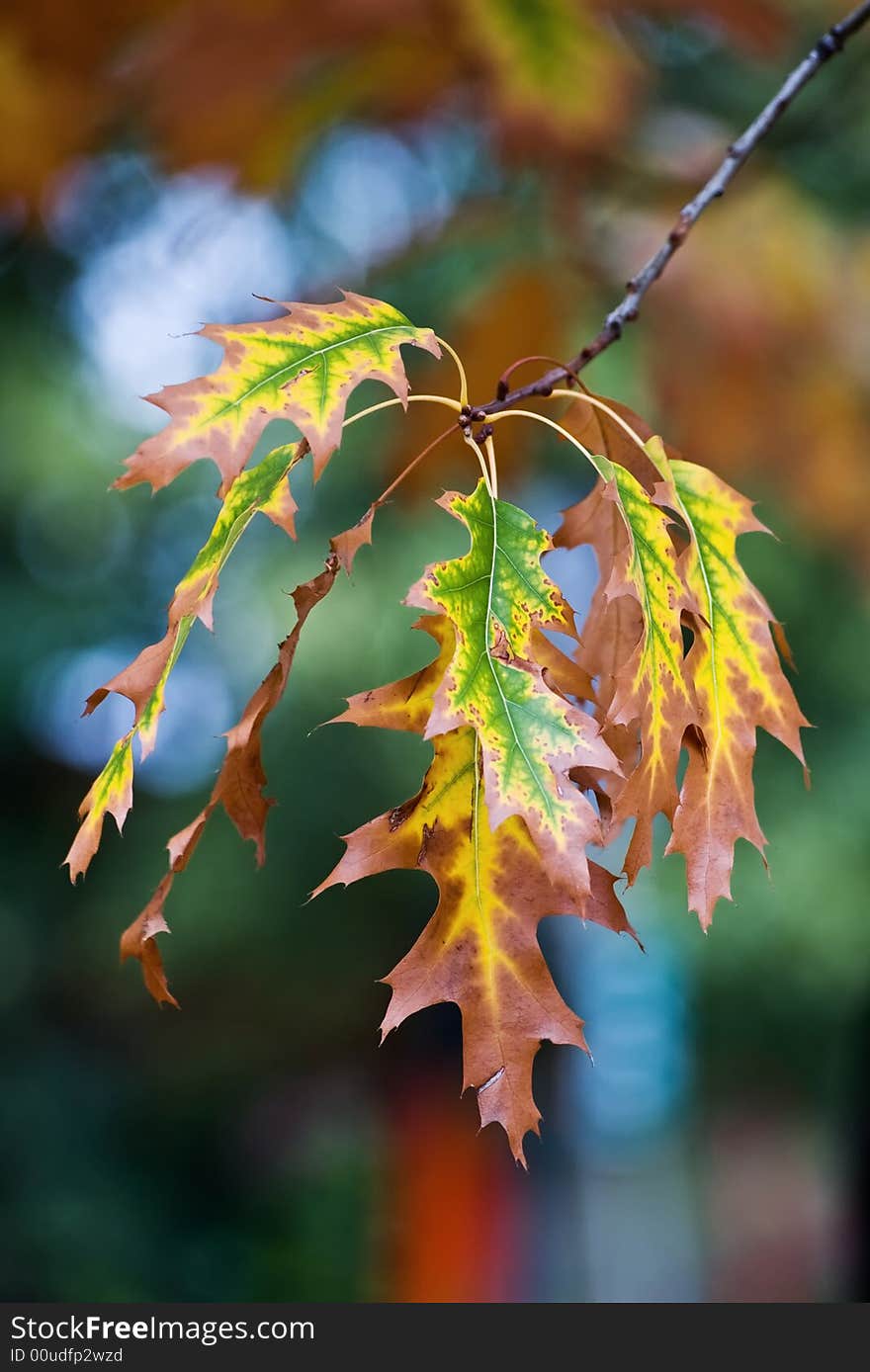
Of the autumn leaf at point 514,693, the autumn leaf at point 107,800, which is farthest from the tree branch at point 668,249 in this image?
the autumn leaf at point 107,800

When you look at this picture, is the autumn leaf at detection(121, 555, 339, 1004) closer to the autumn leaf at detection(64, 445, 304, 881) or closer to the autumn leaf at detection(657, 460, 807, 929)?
the autumn leaf at detection(64, 445, 304, 881)

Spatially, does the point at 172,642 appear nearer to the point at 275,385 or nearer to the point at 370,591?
the point at 275,385

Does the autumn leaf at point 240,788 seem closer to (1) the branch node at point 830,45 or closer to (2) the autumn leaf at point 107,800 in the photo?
(2) the autumn leaf at point 107,800

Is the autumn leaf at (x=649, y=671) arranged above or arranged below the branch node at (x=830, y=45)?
below

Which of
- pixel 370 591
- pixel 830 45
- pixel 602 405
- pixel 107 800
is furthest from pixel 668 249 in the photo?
pixel 370 591

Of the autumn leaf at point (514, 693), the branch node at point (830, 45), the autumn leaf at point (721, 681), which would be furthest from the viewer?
the branch node at point (830, 45)

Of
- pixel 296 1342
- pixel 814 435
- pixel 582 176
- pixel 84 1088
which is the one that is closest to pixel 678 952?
pixel 84 1088

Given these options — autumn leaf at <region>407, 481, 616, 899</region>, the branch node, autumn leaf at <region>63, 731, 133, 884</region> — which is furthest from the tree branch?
autumn leaf at <region>63, 731, 133, 884</region>
